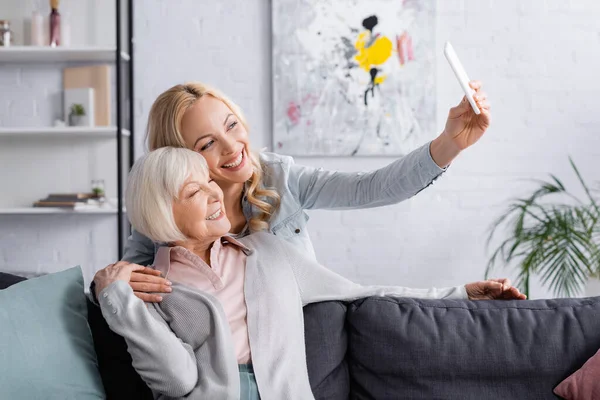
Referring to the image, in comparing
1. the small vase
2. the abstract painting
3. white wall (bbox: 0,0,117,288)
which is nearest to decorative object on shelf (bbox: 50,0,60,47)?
white wall (bbox: 0,0,117,288)

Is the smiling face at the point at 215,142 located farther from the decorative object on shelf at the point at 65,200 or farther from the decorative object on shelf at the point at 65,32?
the decorative object on shelf at the point at 65,32

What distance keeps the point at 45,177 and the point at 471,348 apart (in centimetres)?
260

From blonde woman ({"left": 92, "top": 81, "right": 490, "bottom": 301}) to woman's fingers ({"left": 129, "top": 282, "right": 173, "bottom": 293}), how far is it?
0.04 metres

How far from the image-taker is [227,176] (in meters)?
1.76

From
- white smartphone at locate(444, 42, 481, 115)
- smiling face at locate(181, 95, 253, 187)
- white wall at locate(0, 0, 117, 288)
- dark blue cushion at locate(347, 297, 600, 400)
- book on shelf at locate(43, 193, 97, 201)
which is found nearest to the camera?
white smartphone at locate(444, 42, 481, 115)

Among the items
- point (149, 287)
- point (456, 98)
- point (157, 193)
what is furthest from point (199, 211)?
point (456, 98)

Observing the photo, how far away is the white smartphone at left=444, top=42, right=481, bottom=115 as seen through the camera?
1.37m

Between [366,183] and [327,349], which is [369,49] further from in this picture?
[327,349]

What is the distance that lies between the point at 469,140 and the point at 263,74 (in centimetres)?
196

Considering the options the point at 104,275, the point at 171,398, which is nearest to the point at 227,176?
the point at 104,275

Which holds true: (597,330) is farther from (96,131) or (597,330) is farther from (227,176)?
(96,131)

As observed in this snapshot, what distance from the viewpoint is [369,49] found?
3391mm

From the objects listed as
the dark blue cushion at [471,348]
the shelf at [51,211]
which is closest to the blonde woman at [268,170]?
the dark blue cushion at [471,348]

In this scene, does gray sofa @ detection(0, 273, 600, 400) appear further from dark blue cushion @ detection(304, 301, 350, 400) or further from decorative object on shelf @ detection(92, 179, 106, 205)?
decorative object on shelf @ detection(92, 179, 106, 205)
